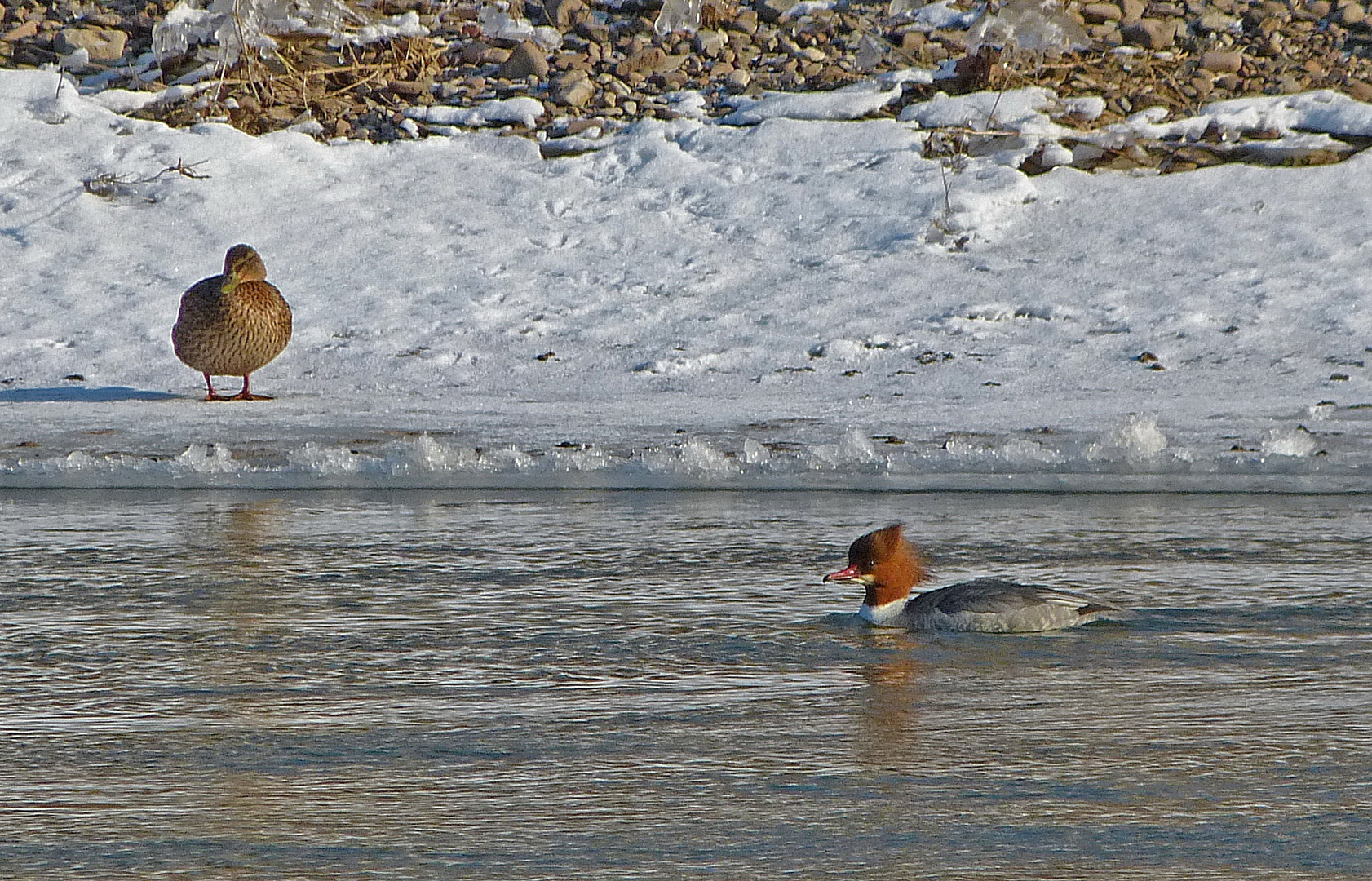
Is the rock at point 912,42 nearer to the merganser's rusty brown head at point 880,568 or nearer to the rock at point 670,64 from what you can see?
the rock at point 670,64

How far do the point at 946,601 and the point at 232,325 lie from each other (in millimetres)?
6106

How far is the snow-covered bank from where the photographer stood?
7.79m

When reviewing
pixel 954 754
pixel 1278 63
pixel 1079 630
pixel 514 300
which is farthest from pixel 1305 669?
pixel 1278 63

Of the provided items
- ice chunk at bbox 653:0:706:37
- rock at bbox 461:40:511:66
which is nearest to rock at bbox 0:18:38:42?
rock at bbox 461:40:511:66

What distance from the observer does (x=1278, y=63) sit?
14.7 m

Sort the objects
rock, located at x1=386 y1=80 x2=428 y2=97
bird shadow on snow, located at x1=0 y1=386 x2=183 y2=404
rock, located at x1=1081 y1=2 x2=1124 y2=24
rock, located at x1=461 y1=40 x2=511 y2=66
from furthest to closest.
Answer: rock, located at x1=1081 y1=2 x2=1124 y2=24 → rock, located at x1=461 y1=40 x2=511 y2=66 → rock, located at x1=386 y1=80 x2=428 y2=97 → bird shadow on snow, located at x1=0 y1=386 x2=183 y2=404

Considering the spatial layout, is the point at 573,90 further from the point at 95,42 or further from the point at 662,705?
the point at 662,705

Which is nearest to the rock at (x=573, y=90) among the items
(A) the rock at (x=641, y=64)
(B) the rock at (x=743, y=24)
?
(A) the rock at (x=641, y=64)

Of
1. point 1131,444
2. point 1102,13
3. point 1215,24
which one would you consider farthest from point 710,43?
point 1131,444

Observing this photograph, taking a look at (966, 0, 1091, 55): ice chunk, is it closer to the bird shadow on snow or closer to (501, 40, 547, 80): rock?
(501, 40, 547, 80): rock

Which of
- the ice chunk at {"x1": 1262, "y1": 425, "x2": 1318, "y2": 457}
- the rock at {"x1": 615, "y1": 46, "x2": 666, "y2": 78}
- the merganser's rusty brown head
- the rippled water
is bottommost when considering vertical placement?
the rippled water

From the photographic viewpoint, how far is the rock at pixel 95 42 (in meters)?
15.3

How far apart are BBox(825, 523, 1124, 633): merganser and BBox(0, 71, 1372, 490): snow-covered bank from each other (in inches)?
93.6

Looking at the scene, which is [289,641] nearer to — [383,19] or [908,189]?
[908,189]
